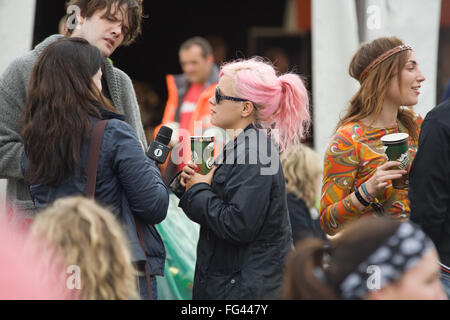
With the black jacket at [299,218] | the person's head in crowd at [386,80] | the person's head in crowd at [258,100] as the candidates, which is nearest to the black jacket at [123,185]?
the person's head in crowd at [258,100]

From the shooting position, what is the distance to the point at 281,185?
3076 millimetres

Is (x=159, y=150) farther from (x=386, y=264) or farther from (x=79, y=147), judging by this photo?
(x=386, y=264)

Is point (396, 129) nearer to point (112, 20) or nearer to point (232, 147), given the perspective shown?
point (232, 147)

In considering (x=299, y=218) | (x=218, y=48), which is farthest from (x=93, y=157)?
(x=218, y=48)

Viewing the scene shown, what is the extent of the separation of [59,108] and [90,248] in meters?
0.80

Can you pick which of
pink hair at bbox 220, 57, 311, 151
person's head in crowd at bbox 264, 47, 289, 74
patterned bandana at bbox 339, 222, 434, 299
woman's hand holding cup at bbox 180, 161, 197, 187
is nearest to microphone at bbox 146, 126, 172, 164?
woman's hand holding cup at bbox 180, 161, 197, 187

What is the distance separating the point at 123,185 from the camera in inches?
109

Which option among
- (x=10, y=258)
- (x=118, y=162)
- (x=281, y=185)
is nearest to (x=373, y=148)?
(x=281, y=185)

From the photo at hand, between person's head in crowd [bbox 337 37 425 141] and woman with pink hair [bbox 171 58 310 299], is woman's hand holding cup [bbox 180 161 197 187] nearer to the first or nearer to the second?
woman with pink hair [bbox 171 58 310 299]

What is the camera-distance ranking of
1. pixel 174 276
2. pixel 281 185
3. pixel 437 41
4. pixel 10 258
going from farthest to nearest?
pixel 437 41
pixel 174 276
pixel 281 185
pixel 10 258

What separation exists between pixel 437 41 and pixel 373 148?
2.71 meters

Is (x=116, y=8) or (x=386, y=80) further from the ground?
(x=116, y=8)

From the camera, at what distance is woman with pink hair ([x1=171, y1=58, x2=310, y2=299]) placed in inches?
115

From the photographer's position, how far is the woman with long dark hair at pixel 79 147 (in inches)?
106
